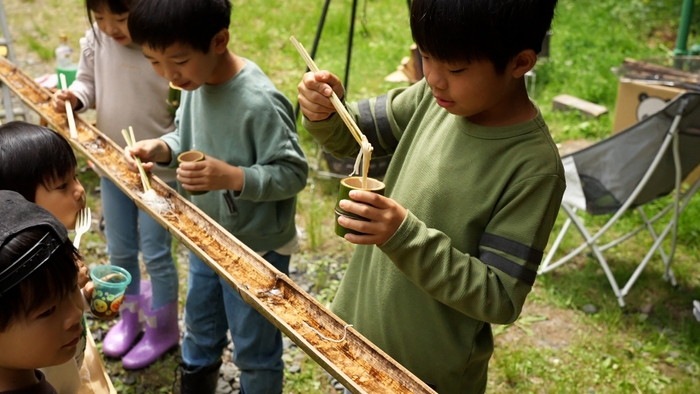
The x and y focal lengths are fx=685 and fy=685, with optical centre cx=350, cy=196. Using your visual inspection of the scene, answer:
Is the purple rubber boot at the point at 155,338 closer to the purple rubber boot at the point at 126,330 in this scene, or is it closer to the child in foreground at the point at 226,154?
the purple rubber boot at the point at 126,330

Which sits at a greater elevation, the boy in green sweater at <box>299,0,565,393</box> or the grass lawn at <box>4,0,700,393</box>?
the boy in green sweater at <box>299,0,565,393</box>

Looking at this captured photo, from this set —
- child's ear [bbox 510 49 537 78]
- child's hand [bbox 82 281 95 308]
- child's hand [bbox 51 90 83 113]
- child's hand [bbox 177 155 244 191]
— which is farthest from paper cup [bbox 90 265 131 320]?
child's ear [bbox 510 49 537 78]

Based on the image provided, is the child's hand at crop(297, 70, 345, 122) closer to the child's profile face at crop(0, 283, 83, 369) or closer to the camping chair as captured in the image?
the child's profile face at crop(0, 283, 83, 369)

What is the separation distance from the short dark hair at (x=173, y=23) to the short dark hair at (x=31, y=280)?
3.37 ft

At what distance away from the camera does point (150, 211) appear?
89.8 inches

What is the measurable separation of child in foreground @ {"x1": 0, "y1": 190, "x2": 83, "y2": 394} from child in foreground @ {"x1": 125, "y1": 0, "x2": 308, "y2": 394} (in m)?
0.81

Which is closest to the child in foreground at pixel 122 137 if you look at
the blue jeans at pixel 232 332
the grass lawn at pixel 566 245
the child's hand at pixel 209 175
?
the grass lawn at pixel 566 245

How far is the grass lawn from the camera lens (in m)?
3.44

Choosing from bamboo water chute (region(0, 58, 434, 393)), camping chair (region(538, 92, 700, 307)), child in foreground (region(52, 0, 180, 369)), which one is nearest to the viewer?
bamboo water chute (region(0, 58, 434, 393))

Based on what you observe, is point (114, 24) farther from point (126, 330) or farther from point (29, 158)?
point (126, 330)

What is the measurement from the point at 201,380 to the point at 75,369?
3.06 ft

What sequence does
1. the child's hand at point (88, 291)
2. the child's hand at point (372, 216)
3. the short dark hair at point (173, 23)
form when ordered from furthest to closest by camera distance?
the short dark hair at point (173, 23) → the child's hand at point (88, 291) → the child's hand at point (372, 216)

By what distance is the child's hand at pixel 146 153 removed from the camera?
2539 mm

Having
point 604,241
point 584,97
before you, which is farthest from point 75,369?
point 584,97
